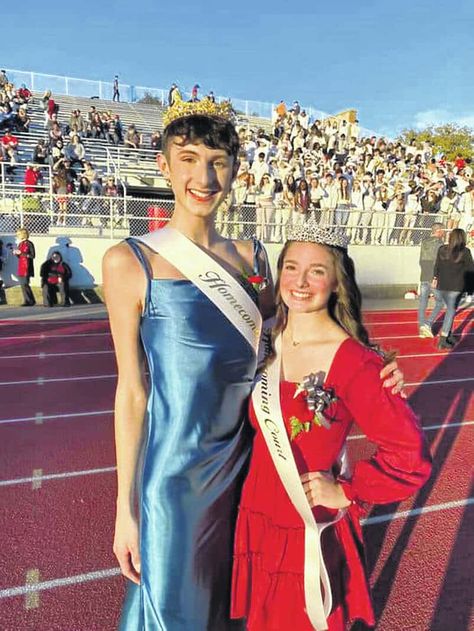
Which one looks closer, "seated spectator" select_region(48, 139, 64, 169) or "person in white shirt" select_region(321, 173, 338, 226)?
"person in white shirt" select_region(321, 173, 338, 226)

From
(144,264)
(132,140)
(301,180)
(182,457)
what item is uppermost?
(132,140)

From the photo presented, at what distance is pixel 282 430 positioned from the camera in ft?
4.86

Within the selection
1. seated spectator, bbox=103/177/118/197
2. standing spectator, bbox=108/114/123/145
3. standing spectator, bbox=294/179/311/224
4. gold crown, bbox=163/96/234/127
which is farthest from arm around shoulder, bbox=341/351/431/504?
standing spectator, bbox=108/114/123/145

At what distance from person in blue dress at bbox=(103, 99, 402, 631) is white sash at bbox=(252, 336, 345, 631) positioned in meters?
0.10

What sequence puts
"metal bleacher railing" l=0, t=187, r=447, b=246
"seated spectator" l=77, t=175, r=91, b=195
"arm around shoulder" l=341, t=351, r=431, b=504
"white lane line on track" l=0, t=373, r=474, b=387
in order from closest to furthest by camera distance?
"arm around shoulder" l=341, t=351, r=431, b=504
"white lane line on track" l=0, t=373, r=474, b=387
"metal bleacher railing" l=0, t=187, r=447, b=246
"seated spectator" l=77, t=175, r=91, b=195

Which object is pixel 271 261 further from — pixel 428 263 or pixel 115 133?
pixel 115 133

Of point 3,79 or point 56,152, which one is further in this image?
point 3,79

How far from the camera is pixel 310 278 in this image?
1582 mm

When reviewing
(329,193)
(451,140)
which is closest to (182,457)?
(329,193)

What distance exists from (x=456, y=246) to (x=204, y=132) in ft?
23.7

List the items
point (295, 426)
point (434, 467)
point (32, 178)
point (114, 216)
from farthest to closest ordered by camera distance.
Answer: point (32, 178), point (114, 216), point (434, 467), point (295, 426)

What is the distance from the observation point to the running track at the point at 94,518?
101 inches

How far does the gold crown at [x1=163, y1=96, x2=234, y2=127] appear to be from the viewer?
62.3 inches

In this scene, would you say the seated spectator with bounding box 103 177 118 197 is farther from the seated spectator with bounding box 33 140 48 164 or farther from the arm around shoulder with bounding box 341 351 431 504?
the arm around shoulder with bounding box 341 351 431 504
